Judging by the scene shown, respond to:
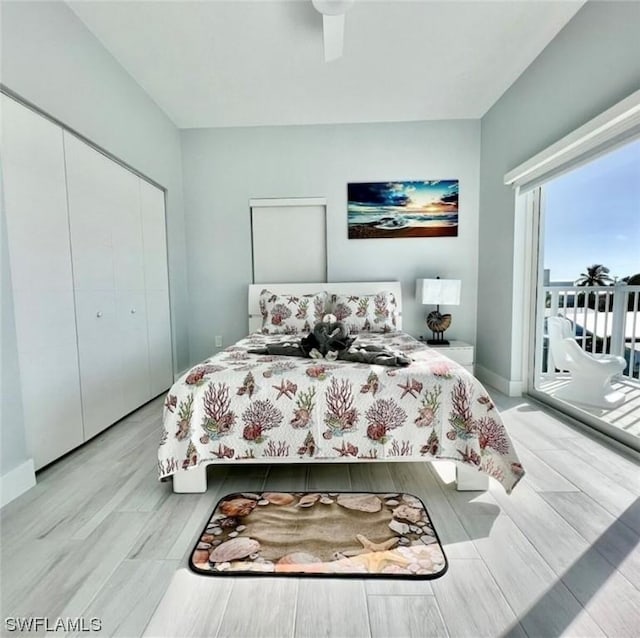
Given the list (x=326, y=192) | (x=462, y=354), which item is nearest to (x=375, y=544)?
→ (x=462, y=354)

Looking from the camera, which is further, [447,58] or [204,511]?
[447,58]

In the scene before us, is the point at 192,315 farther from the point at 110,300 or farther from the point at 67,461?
the point at 67,461

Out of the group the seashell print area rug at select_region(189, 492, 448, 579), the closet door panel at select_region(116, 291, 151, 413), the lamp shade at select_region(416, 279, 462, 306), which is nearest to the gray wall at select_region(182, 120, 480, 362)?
the lamp shade at select_region(416, 279, 462, 306)

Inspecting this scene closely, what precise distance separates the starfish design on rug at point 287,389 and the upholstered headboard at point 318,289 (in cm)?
196

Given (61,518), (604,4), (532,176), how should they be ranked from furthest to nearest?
(532,176)
(604,4)
(61,518)

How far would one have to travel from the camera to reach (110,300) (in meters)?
2.44

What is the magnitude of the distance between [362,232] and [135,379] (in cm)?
253

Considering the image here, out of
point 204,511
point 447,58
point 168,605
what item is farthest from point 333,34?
point 168,605

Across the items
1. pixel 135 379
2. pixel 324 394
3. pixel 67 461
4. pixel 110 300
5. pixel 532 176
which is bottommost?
pixel 67 461

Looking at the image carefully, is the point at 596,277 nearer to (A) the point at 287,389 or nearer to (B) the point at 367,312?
(B) the point at 367,312

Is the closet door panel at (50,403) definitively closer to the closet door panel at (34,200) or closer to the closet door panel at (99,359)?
the closet door panel at (99,359)

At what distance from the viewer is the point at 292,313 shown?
306 centimetres

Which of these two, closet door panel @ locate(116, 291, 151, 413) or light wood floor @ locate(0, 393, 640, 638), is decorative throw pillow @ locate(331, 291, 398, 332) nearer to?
light wood floor @ locate(0, 393, 640, 638)

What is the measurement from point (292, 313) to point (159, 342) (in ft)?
4.15
